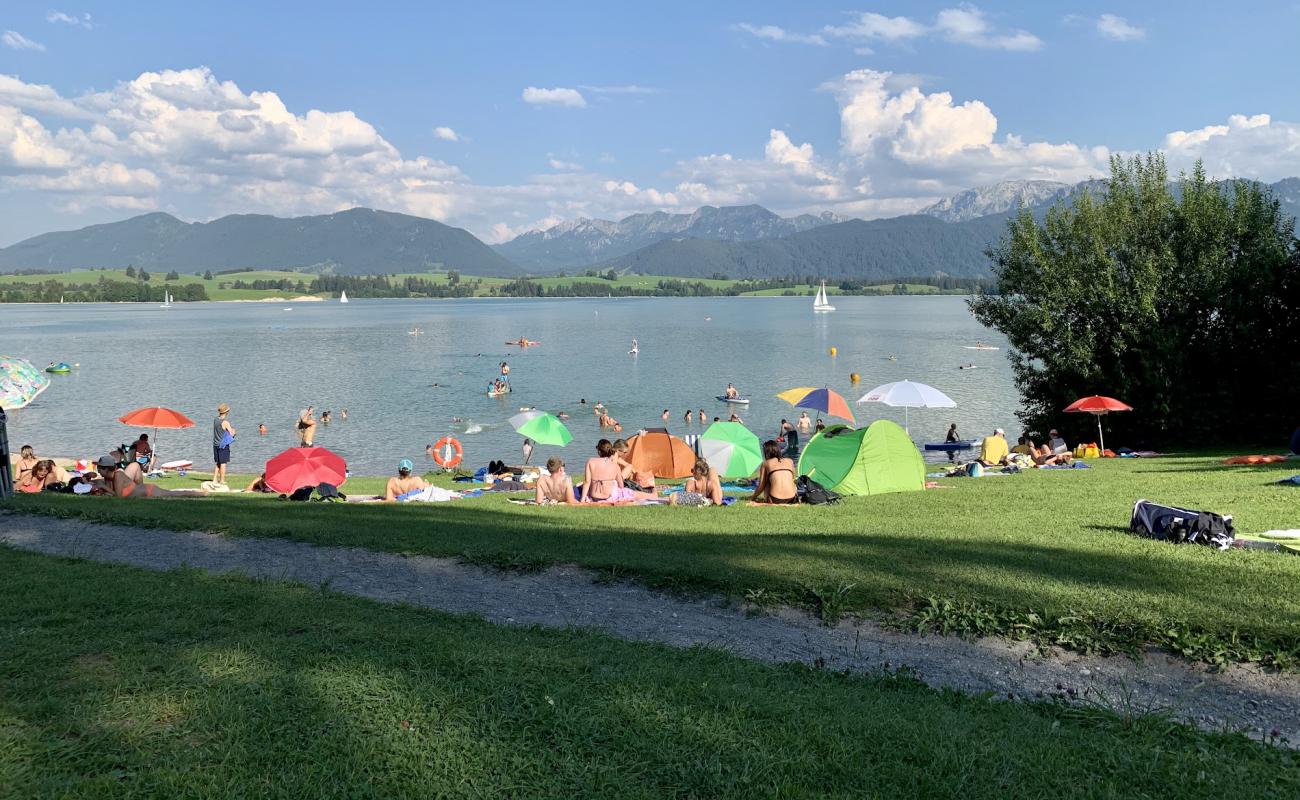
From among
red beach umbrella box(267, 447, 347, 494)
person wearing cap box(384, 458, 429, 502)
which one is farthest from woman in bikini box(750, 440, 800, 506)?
red beach umbrella box(267, 447, 347, 494)

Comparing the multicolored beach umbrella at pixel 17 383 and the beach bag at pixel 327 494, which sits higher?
the multicolored beach umbrella at pixel 17 383

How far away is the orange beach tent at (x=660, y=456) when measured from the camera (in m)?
23.5

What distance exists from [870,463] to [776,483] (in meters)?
3.53

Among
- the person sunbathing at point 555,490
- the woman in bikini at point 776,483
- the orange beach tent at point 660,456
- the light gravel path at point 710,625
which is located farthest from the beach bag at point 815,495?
the orange beach tent at point 660,456

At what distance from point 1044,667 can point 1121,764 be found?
2.24 m

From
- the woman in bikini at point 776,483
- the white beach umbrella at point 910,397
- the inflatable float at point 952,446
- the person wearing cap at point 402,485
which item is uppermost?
the white beach umbrella at point 910,397

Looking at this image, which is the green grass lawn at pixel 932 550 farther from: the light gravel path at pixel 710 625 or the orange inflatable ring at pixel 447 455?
the orange inflatable ring at pixel 447 455

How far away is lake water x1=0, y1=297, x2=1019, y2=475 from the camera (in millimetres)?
39028

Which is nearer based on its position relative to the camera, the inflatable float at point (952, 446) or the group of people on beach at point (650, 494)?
the group of people on beach at point (650, 494)

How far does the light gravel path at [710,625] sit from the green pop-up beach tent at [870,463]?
9.63 metres

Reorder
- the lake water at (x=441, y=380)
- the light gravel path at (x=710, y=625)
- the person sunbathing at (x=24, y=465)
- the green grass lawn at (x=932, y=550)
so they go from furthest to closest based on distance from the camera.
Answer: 1. the lake water at (x=441, y=380)
2. the person sunbathing at (x=24, y=465)
3. the green grass lawn at (x=932, y=550)
4. the light gravel path at (x=710, y=625)

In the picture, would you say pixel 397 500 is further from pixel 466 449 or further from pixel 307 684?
pixel 466 449

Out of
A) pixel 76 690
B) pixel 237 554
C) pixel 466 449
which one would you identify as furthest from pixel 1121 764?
pixel 466 449

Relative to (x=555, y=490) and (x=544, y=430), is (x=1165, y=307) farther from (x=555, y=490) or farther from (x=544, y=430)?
(x=555, y=490)
